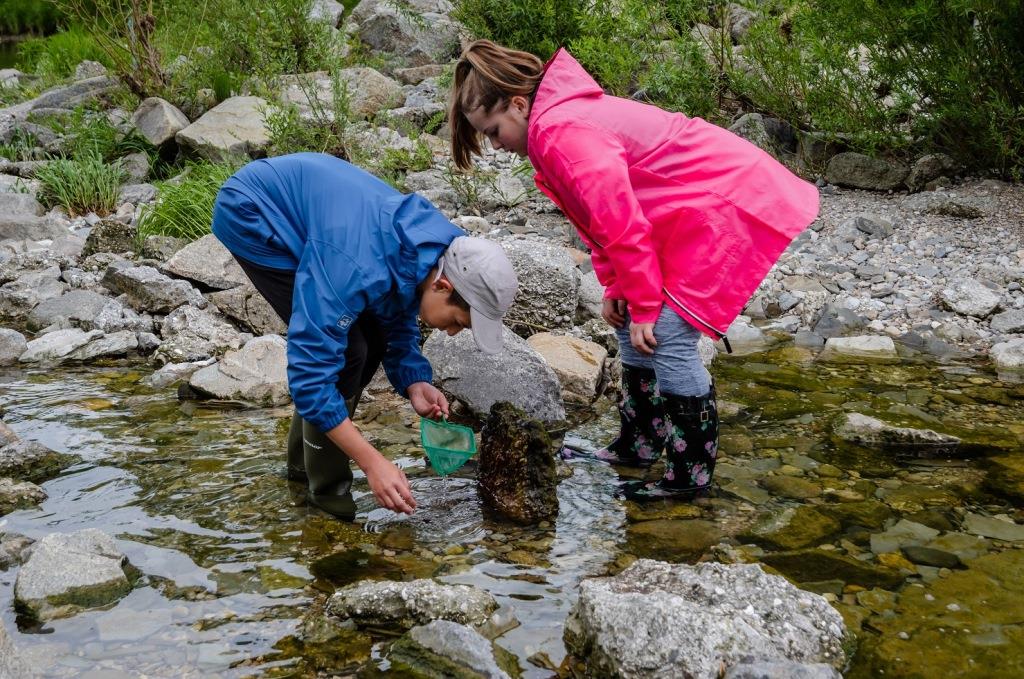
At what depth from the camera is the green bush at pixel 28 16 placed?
74.7ft

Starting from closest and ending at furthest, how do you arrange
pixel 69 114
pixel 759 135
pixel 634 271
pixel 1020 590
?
pixel 1020 590
pixel 634 271
pixel 759 135
pixel 69 114

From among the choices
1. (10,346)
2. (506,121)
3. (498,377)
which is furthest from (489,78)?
(10,346)

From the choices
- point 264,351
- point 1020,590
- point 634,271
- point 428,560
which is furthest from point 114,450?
point 1020,590

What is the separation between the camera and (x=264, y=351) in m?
4.70

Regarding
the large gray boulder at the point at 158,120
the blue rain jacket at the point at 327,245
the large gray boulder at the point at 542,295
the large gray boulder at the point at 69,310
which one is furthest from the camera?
the large gray boulder at the point at 158,120

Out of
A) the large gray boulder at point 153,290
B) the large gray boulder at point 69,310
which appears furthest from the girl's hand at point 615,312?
the large gray boulder at point 69,310

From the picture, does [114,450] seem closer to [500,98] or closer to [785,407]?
[500,98]

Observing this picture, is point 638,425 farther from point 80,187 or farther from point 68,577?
point 80,187

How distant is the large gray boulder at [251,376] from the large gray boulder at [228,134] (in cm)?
353

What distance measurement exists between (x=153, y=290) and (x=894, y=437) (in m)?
4.17

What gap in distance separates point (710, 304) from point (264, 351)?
8.43ft

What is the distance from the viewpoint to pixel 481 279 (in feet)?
8.46

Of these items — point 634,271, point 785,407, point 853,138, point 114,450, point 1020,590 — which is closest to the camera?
point 1020,590

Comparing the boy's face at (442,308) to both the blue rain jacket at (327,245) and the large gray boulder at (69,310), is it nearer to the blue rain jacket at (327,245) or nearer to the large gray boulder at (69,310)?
the blue rain jacket at (327,245)
